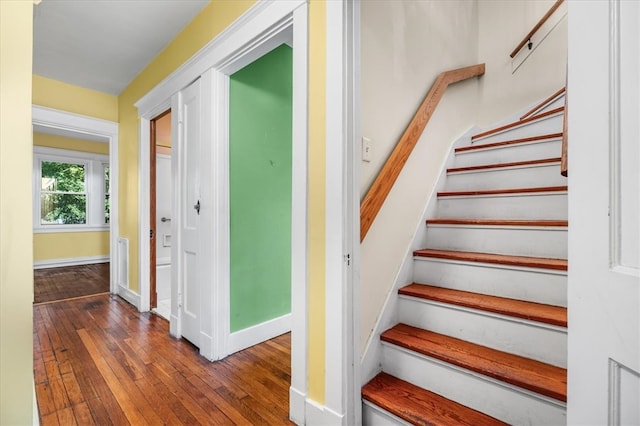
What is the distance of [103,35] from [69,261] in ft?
16.0

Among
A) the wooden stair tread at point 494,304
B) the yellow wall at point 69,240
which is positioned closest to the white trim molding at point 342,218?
the wooden stair tread at point 494,304

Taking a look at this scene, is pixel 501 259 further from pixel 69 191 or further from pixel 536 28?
pixel 69 191

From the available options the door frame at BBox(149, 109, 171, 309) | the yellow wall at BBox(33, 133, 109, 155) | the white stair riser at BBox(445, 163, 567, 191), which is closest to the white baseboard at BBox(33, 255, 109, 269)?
the yellow wall at BBox(33, 133, 109, 155)

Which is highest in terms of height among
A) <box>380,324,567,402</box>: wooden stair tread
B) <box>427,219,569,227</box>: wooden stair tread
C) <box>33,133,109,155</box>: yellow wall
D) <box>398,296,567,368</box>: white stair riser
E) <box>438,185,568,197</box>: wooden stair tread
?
<box>33,133,109,155</box>: yellow wall

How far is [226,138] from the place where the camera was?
85.0 inches

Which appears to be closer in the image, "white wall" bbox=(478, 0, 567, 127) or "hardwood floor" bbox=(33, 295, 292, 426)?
"hardwood floor" bbox=(33, 295, 292, 426)

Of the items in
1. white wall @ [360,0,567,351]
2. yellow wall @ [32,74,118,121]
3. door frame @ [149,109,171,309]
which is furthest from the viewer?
yellow wall @ [32,74,118,121]

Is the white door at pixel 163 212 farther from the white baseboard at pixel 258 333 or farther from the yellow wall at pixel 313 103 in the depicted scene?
the white baseboard at pixel 258 333

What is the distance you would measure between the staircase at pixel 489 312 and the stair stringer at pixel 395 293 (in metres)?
0.04

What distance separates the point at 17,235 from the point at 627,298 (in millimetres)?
1487

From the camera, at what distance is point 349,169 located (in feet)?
4.37

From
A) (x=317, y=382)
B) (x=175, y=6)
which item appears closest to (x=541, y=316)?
(x=317, y=382)

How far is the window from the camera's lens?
5.32 m

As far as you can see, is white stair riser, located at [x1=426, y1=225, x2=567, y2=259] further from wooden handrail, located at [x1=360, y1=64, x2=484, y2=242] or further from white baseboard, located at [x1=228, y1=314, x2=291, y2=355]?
white baseboard, located at [x1=228, y1=314, x2=291, y2=355]
